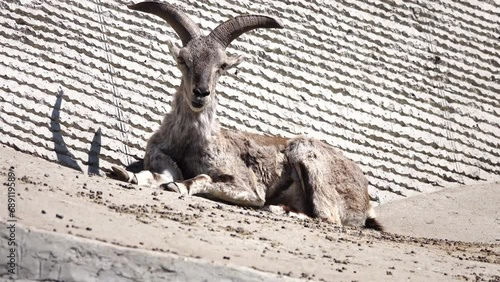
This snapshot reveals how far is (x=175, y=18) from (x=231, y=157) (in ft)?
5.19

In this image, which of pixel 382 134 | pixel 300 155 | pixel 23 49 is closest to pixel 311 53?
pixel 382 134

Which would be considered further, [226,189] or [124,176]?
[226,189]

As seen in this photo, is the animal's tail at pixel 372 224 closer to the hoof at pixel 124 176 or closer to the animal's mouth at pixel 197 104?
the animal's mouth at pixel 197 104

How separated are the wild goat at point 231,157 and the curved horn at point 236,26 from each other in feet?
0.03

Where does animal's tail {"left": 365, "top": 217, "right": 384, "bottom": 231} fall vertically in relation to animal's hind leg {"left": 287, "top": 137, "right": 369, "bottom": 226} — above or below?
below

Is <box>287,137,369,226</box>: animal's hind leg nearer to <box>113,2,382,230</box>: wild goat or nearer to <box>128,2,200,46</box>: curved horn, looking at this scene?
<box>113,2,382,230</box>: wild goat

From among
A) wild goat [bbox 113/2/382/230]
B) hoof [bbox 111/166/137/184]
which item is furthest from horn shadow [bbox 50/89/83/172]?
hoof [bbox 111/166/137/184]

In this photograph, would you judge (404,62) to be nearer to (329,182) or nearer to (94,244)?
(329,182)

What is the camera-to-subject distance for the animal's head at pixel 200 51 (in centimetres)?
1143

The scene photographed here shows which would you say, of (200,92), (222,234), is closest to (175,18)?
(200,92)

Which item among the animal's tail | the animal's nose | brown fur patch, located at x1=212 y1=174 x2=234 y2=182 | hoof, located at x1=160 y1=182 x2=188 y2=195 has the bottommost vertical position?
the animal's tail

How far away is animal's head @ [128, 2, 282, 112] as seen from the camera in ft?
37.5

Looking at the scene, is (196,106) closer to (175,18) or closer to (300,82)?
(175,18)

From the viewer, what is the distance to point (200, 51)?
11695 millimetres
